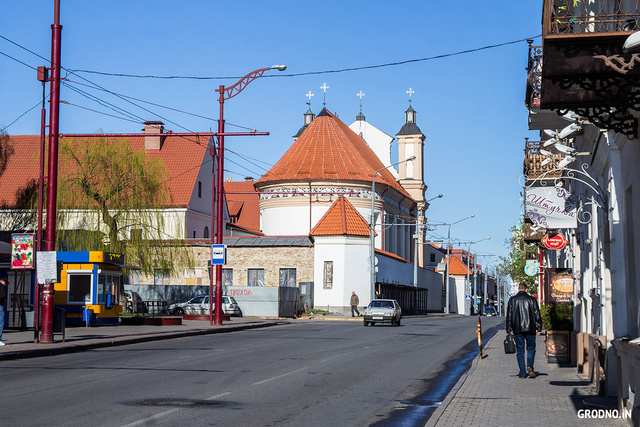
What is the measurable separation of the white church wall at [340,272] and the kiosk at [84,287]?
2403 centimetres

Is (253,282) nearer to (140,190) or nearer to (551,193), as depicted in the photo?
(140,190)

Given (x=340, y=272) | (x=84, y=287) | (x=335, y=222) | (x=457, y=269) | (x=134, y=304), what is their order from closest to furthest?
(x=84, y=287) < (x=134, y=304) < (x=340, y=272) < (x=335, y=222) < (x=457, y=269)

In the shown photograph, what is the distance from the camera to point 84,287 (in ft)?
114

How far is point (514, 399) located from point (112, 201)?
118 feet

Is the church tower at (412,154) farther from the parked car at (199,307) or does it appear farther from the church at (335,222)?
the parked car at (199,307)

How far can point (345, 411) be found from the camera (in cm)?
1162

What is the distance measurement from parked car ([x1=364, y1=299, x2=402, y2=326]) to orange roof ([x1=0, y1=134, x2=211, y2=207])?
2809 cm

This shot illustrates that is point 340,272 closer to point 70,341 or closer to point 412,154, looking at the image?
point 70,341

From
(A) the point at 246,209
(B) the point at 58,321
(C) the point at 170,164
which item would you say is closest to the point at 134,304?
(C) the point at 170,164

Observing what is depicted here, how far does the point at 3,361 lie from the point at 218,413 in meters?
10.0

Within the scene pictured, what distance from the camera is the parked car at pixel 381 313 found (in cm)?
4238

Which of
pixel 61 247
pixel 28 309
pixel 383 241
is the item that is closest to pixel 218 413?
pixel 28 309

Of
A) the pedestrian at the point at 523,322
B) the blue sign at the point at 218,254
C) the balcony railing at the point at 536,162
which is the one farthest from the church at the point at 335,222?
the pedestrian at the point at 523,322
